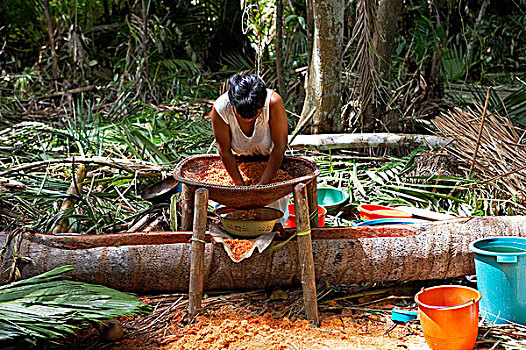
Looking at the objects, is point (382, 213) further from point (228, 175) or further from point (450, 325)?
point (450, 325)

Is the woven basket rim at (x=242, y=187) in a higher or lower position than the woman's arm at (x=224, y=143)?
lower

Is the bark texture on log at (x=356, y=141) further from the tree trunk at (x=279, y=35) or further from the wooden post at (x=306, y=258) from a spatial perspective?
the wooden post at (x=306, y=258)

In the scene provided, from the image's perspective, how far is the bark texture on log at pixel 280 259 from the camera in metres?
2.99

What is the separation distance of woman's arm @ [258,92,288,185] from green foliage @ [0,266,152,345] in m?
1.01

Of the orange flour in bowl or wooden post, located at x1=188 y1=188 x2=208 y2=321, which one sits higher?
the orange flour in bowl

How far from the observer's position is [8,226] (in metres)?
3.69

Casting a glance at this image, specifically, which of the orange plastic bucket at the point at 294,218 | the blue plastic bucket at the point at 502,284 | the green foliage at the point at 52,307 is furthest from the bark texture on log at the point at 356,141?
the green foliage at the point at 52,307

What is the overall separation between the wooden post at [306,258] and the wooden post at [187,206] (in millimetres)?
665

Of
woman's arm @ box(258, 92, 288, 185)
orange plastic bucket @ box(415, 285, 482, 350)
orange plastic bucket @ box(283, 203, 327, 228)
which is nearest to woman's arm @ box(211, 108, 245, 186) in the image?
woman's arm @ box(258, 92, 288, 185)

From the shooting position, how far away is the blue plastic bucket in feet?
8.88

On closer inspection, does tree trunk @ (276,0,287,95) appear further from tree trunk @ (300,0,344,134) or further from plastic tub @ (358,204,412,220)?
plastic tub @ (358,204,412,220)

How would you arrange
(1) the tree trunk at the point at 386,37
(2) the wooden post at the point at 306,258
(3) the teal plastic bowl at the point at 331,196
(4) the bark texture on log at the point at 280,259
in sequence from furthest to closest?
(1) the tree trunk at the point at 386,37 → (3) the teal plastic bowl at the point at 331,196 → (4) the bark texture on log at the point at 280,259 → (2) the wooden post at the point at 306,258

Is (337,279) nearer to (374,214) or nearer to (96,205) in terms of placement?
(374,214)

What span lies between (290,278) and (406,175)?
1.87 meters
